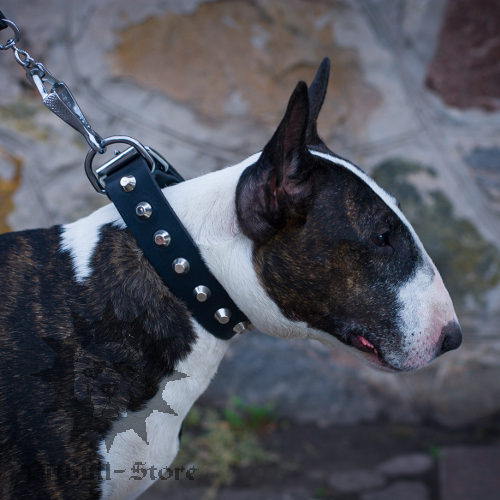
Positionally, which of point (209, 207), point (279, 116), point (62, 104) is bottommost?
point (209, 207)

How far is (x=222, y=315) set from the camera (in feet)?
4.50

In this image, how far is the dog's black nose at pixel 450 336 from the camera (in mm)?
1397

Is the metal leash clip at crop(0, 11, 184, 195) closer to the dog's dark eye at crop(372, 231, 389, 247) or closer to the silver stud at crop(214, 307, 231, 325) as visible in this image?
the silver stud at crop(214, 307, 231, 325)

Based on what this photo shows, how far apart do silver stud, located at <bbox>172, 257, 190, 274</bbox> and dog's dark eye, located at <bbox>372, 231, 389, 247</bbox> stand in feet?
1.74

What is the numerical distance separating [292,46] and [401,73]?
668 mm

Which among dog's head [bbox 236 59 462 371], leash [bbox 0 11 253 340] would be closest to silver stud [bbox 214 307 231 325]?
leash [bbox 0 11 253 340]

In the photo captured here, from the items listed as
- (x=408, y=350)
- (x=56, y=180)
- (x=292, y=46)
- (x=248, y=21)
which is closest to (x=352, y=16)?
(x=292, y=46)

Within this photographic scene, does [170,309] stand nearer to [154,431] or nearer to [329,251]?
[154,431]

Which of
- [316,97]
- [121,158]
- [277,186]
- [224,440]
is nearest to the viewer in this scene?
[277,186]

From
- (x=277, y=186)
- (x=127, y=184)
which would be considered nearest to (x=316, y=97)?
(x=277, y=186)

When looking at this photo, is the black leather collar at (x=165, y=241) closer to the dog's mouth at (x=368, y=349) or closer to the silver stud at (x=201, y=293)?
the silver stud at (x=201, y=293)

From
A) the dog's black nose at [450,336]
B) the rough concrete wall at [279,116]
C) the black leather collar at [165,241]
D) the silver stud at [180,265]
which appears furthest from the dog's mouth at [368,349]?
the rough concrete wall at [279,116]

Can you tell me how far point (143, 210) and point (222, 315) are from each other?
359 mm

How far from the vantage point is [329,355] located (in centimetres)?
304
